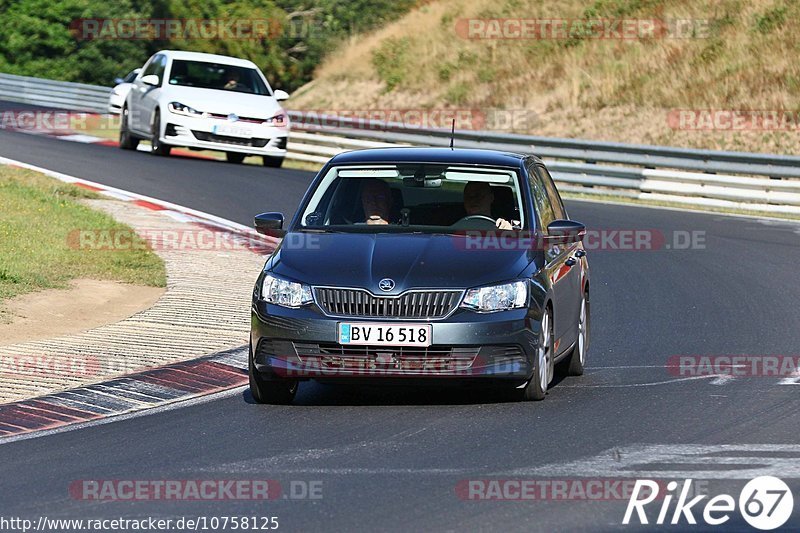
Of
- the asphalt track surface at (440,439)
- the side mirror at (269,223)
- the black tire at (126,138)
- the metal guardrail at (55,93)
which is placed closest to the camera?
the asphalt track surface at (440,439)

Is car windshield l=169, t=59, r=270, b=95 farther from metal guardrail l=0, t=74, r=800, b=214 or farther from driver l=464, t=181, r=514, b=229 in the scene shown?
driver l=464, t=181, r=514, b=229

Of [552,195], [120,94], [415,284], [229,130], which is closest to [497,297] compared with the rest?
[415,284]

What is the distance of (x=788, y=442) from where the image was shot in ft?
27.3

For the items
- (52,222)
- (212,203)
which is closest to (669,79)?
(212,203)

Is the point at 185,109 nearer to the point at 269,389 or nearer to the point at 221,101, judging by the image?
the point at 221,101

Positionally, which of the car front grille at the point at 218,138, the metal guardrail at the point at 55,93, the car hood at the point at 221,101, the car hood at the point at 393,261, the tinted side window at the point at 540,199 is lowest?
the metal guardrail at the point at 55,93

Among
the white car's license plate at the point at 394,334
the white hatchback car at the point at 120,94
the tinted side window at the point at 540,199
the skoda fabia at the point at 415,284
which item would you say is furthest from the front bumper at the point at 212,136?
the white car's license plate at the point at 394,334

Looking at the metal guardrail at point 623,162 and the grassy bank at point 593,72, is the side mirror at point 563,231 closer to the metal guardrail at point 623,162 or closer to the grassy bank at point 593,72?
the metal guardrail at point 623,162

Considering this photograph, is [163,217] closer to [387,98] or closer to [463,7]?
[387,98]

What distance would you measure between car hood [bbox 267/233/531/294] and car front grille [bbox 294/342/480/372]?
1.16 feet

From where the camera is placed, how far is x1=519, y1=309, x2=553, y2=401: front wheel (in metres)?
9.48

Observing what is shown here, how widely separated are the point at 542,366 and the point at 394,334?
3.53ft

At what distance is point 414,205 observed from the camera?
10.6m

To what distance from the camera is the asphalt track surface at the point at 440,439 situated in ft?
22.3
